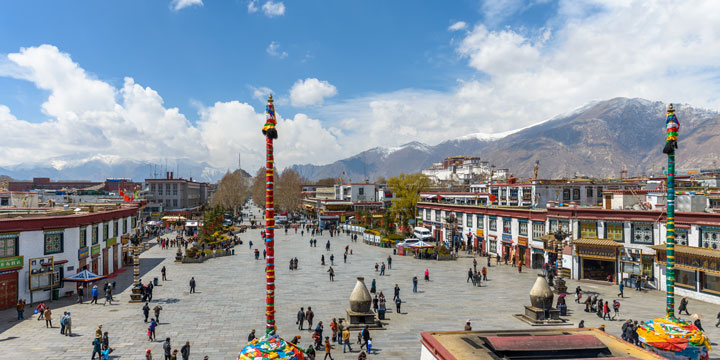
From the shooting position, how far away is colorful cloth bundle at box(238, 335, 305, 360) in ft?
44.8

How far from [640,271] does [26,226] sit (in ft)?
155

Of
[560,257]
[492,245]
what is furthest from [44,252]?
[492,245]

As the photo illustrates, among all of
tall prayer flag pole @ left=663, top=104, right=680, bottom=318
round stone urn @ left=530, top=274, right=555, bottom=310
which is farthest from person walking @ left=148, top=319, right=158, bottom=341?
tall prayer flag pole @ left=663, top=104, right=680, bottom=318

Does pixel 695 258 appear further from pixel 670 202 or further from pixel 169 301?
pixel 169 301

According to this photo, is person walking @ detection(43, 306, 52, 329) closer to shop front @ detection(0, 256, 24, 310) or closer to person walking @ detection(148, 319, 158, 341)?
shop front @ detection(0, 256, 24, 310)

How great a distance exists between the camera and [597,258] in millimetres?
39469

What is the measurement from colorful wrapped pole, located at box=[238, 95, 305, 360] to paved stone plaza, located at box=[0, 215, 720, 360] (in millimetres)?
6382

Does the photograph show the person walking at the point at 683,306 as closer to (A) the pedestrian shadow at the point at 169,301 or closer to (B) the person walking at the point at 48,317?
(A) the pedestrian shadow at the point at 169,301

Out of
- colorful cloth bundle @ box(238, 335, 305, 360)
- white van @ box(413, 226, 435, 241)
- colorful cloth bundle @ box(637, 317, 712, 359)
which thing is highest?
colorful cloth bundle @ box(238, 335, 305, 360)

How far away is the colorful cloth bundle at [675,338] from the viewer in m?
17.3

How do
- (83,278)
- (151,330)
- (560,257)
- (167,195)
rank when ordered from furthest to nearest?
(167,195)
(560,257)
(83,278)
(151,330)

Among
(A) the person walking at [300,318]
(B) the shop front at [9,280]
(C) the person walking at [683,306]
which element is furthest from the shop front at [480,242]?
(B) the shop front at [9,280]

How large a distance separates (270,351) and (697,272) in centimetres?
3373

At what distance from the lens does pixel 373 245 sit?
65875 millimetres
